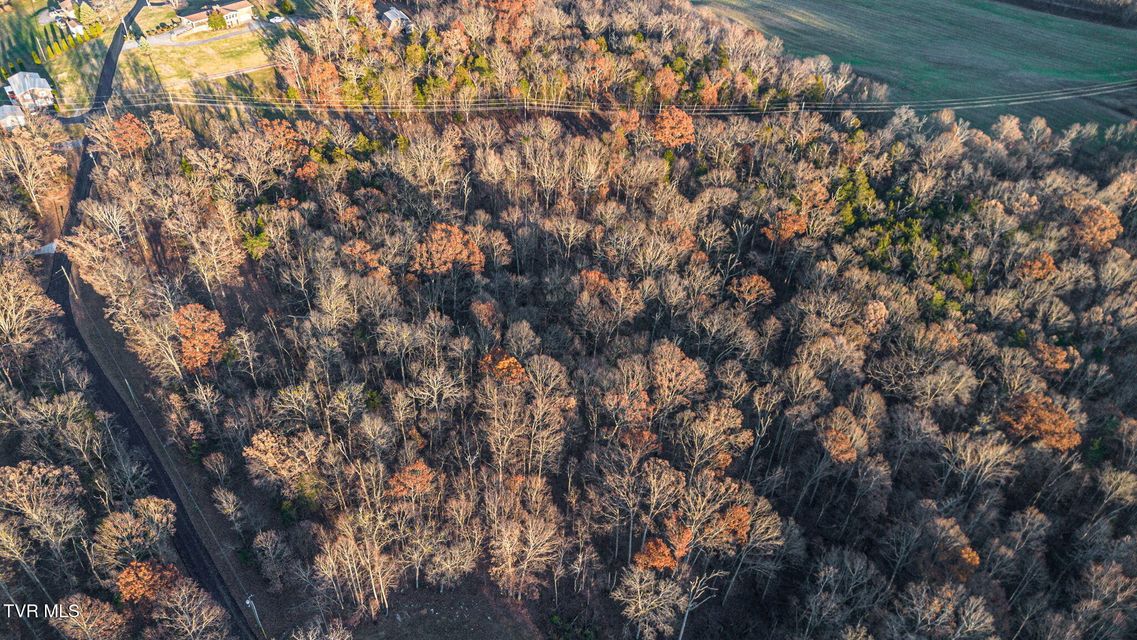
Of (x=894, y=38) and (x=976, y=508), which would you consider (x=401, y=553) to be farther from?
(x=894, y=38)

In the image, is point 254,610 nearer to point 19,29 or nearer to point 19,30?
point 19,30

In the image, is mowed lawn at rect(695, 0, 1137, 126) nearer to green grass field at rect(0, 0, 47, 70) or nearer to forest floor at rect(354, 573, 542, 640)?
forest floor at rect(354, 573, 542, 640)

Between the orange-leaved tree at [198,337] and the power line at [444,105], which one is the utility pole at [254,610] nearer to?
the orange-leaved tree at [198,337]

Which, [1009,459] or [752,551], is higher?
[1009,459]

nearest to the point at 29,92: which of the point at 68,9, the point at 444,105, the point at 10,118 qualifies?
the point at 10,118

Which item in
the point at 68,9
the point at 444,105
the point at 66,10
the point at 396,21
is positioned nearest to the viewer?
the point at 444,105

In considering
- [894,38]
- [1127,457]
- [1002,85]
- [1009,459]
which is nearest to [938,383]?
[1009,459]

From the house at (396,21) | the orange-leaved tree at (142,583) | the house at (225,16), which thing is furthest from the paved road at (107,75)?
the orange-leaved tree at (142,583)
